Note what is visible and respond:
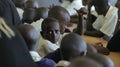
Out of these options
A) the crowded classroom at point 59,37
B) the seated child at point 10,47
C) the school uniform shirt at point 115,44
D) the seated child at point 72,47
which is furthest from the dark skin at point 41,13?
the seated child at point 10,47

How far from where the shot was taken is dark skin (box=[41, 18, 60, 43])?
1.46m

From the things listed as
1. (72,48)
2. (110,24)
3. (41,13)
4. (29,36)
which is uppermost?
(72,48)

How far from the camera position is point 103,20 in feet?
7.07

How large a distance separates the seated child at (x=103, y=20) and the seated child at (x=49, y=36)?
1.84 ft

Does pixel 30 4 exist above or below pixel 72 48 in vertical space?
below

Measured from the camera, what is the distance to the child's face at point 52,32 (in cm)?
146

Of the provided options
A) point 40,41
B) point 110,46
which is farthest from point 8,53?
point 110,46

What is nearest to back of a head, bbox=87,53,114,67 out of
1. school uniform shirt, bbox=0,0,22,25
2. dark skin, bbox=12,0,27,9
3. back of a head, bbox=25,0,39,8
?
school uniform shirt, bbox=0,0,22,25

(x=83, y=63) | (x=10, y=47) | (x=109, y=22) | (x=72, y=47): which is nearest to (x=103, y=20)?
(x=109, y=22)

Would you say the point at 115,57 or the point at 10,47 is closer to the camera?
the point at 10,47

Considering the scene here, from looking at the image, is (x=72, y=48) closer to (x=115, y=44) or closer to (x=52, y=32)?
(x=52, y=32)

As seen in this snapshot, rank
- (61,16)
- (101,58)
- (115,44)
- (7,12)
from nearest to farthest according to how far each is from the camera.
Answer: (101,58), (7,12), (115,44), (61,16)

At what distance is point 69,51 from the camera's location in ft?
3.02

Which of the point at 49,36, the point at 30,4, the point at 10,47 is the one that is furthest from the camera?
the point at 30,4
